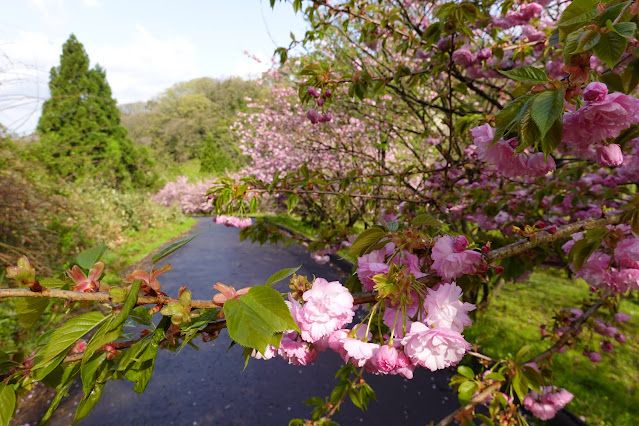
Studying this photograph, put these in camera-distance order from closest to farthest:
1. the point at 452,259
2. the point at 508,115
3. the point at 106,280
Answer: the point at 508,115
the point at 452,259
the point at 106,280

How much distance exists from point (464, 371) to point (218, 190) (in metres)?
1.54

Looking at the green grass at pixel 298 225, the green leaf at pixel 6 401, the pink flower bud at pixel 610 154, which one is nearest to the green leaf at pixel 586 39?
the pink flower bud at pixel 610 154

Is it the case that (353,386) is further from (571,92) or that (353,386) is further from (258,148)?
(258,148)

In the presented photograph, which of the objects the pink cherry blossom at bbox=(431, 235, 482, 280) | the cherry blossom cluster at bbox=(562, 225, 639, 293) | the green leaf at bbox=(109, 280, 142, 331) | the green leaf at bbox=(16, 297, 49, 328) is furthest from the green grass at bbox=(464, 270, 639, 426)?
the green leaf at bbox=(16, 297, 49, 328)

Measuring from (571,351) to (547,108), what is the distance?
395cm

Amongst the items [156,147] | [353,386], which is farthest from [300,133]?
[156,147]

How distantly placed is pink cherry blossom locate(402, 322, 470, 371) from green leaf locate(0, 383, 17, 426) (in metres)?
0.71

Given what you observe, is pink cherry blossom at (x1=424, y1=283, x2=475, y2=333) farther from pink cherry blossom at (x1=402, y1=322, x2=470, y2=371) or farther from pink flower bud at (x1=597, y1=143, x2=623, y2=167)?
pink flower bud at (x1=597, y1=143, x2=623, y2=167)

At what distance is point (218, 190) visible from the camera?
190 centimetres

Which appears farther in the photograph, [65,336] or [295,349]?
[295,349]

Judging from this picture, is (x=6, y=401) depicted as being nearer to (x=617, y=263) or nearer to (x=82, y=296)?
(x=82, y=296)

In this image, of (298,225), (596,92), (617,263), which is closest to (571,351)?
(617,263)

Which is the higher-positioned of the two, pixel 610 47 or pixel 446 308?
pixel 610 47

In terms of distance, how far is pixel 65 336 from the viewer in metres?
0.51
